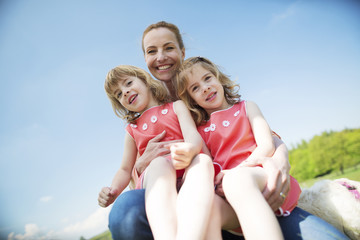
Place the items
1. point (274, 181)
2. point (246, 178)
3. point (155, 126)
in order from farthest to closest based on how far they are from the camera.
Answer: point (155, 126) → point (274, 181) → point (246, 178)

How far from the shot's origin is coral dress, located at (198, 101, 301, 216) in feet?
5.79

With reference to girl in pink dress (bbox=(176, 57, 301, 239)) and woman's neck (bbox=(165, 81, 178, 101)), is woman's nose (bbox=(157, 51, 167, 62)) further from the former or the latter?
girl in pink dress (bbox=(176, 57, 301, 239))

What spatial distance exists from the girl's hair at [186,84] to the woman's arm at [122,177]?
2.25 feet

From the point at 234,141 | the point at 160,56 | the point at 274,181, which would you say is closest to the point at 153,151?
the point at 234,141

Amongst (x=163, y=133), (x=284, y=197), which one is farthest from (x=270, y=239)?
(x=163, y=133)

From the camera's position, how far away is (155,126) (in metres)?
2.10

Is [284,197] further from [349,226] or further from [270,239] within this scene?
[349,226]

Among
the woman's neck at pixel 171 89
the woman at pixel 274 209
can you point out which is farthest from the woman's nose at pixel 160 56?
the woman at pixel 274 209

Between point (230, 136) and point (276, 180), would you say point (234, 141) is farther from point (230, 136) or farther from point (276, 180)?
point (276, 180)

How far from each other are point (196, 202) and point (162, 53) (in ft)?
6.25

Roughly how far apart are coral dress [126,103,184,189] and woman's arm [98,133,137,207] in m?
0.11

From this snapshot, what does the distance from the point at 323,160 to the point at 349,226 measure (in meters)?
33.6

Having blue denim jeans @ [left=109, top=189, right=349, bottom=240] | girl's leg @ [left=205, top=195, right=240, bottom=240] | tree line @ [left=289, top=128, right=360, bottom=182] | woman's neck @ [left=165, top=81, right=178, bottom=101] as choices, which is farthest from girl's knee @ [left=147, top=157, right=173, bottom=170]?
tree line @ [left=289, top=128, right=360, bottom=182]

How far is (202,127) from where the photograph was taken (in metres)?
2.12
